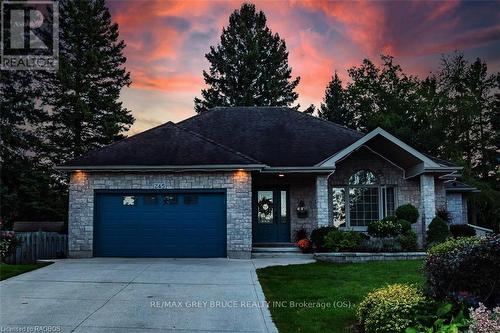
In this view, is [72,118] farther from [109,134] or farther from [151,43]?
[151,43]

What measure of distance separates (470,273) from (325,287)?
3871mm

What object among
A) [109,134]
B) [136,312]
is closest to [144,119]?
[109,134]

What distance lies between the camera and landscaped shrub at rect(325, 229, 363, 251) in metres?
14.8

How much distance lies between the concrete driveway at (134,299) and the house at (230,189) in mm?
2272

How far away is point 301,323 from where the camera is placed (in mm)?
6965

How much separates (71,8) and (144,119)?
9065mm

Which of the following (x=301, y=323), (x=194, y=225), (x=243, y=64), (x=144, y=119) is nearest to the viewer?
(x=301, y=323)

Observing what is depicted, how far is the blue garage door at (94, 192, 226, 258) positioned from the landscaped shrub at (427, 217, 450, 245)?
23.4 feet

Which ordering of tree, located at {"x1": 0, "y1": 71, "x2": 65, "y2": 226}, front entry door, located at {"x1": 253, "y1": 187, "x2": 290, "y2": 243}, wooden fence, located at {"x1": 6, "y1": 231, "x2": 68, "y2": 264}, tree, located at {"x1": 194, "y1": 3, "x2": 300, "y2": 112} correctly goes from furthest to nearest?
tree, located at {"x1": 194, "y1": 3, "x2": 300, "y2": 112} → tree, located at {"x1": 0, "y1": 71, "x2": 65, "y2": 226} → front entry door, located at {"x1": 253, "y1": 187, "x2": 290, "y2": 243} → wooden fence, located at {"x1": 6, "y1": 231, "x2": 68, "y2": 264}

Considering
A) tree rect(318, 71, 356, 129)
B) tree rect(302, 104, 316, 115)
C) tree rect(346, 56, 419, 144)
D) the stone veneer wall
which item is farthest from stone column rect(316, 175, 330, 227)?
tree rect(302, 104, 316, 115)

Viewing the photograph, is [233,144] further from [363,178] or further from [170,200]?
[363,178]

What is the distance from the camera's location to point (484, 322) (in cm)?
518

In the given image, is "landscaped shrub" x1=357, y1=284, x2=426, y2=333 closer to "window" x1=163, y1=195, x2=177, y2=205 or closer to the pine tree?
"window" x1=163, y1=195, x2=177, y2=205

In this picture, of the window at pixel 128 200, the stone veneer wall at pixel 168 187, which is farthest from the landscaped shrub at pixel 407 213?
the window at pixel 128 200
